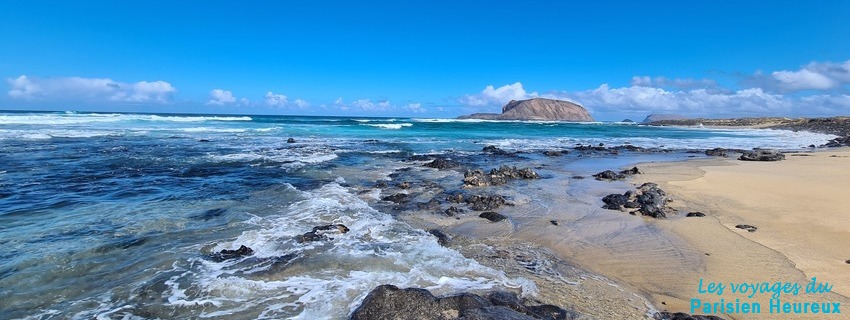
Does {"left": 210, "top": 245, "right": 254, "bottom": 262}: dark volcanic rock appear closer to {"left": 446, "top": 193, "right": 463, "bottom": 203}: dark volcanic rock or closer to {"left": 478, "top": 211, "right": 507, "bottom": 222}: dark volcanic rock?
{"left": 478, "top": 211, "right": 507, "bottom": 222}: dark volcanic rock

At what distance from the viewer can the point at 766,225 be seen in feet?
24.0

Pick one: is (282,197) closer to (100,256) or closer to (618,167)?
(100,256)

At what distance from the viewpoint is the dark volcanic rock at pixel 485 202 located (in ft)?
29.9

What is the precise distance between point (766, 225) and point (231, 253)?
9053mm

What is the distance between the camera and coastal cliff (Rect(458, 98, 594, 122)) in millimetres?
151125

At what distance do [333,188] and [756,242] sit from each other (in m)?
9.22

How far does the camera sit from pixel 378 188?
11.5 metres

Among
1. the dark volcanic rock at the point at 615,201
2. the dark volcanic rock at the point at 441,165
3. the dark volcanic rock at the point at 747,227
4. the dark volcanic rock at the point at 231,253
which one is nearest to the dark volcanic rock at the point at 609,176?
the dark volcanic rock at the point at 615,201

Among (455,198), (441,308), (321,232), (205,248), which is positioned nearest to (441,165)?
(455,198)

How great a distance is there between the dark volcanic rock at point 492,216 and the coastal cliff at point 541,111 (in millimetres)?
142296

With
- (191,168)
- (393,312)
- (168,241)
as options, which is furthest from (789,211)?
(191,168)

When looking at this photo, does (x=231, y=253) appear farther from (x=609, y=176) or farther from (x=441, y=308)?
(x=609, y=176)

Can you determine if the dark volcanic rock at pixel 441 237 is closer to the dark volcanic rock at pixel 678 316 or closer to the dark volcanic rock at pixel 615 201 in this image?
the dark volcanic rock at pixel 678 316

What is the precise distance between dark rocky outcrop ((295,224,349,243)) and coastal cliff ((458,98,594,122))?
144m
